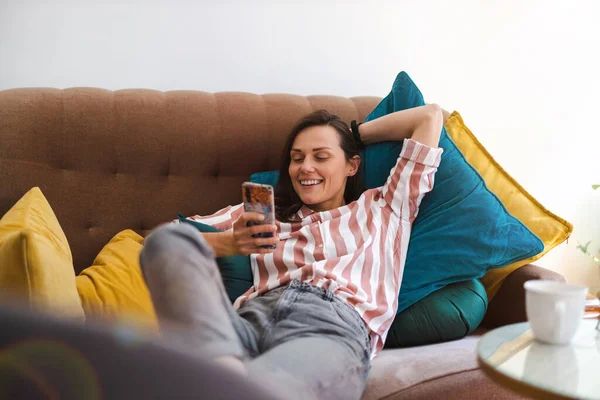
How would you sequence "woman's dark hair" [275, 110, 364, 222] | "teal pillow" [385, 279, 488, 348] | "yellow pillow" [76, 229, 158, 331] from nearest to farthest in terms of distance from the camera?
"yellow pillow" [76, 229, 158, 331], "teal pillow" [385, 279, 488, 348], "woman's dark hair" [275, 110, 364, 222]

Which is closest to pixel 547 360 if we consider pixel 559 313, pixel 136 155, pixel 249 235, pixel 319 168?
pixel 559 313

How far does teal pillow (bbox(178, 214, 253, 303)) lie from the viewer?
4.80 feet

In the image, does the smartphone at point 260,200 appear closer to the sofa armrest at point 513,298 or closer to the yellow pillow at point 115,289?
the yellow pillow at point 115,289

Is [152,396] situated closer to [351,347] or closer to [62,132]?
[351,347]

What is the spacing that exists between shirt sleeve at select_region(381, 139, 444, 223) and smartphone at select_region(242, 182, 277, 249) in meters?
0.47

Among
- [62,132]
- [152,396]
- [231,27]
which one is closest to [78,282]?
[62,132]

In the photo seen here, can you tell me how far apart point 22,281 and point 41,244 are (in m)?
0.08

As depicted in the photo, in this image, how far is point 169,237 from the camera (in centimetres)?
88

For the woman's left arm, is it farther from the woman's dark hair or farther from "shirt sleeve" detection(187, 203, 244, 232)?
"shirt sleeve" detection(187, 203, 244, 232)

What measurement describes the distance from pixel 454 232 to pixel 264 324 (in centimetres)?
67

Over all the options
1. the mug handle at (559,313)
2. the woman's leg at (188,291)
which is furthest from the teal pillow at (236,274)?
the mug handle at (559,313)

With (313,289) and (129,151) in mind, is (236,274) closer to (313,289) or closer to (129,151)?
(313,289)

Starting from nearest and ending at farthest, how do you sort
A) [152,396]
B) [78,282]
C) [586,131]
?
[152,396] < [78,282] < [586,131]

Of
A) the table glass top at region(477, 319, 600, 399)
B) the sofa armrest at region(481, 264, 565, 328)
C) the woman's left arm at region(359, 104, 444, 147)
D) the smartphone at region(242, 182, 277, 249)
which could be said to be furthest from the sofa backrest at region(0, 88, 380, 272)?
the table glass top at region(477, 319, 600, 399)
